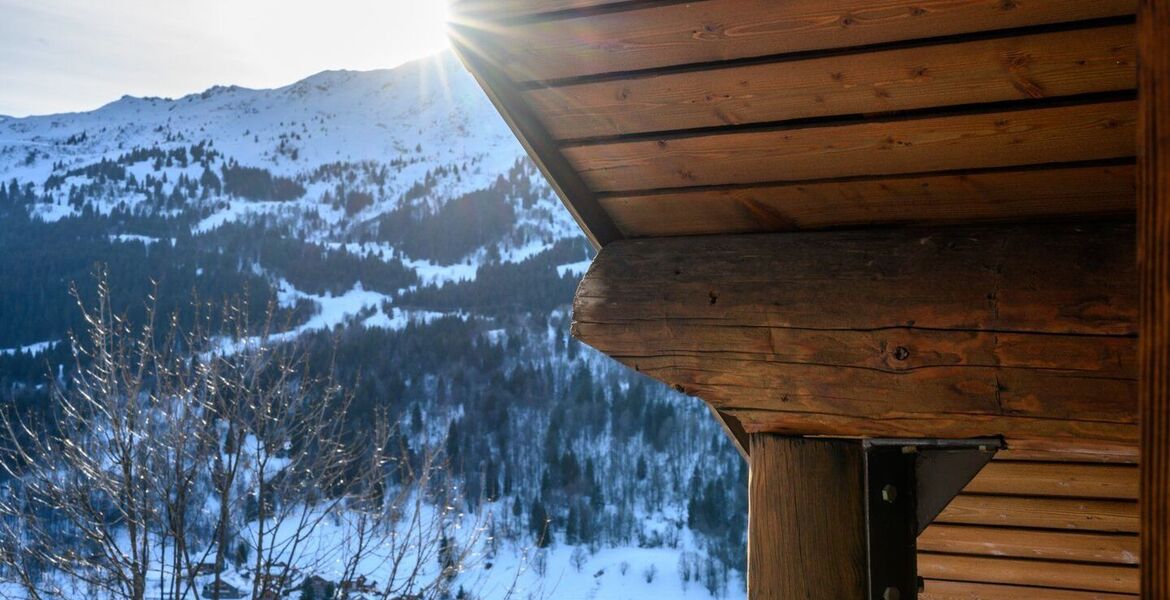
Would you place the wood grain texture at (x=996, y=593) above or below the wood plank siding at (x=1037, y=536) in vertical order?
below

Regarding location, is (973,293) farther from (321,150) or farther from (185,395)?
(321,150)

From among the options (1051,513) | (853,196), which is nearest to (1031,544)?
(1051,513)

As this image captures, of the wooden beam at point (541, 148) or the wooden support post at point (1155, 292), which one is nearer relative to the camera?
the wooden support post at point (1155, 292)

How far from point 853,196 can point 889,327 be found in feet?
0.79

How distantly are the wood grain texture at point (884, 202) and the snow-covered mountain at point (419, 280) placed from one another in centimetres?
1698

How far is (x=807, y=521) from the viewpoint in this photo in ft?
5.17

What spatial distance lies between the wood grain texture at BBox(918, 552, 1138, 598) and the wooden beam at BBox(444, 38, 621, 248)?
5.59 ft

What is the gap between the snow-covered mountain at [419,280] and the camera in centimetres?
3212

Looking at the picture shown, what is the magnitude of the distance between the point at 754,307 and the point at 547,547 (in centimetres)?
3095

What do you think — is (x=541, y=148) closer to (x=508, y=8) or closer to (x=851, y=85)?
(x=508, y=8)

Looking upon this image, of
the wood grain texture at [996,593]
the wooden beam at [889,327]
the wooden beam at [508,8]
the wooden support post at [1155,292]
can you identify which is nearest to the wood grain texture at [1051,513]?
the wood grain texture at [996,593]

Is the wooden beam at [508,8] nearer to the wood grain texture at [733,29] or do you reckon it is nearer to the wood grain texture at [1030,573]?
the wood grain texture at [733,29]

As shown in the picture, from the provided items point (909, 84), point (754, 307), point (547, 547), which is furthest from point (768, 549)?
point (547, 547)

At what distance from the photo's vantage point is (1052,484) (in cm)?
238
